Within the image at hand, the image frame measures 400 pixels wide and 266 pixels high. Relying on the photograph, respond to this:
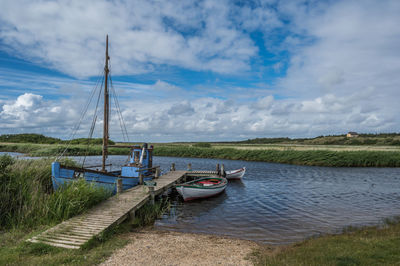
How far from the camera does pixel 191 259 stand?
8.25 meters

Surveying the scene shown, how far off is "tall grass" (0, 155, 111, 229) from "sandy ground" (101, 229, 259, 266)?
122 inches

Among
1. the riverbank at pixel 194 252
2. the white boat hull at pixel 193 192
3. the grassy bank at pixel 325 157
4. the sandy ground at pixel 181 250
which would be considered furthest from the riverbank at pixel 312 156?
the riverbank at pixel 194 252

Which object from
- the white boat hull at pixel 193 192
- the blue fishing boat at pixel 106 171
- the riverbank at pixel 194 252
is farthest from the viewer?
the white boat hull at pixel 193 192

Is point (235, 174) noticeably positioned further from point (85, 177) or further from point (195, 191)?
point (85, 177)

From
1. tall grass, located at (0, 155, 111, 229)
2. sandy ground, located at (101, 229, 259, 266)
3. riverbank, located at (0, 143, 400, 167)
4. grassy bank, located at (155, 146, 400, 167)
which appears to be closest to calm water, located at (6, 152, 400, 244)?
sandy ground, located at (101, 229, 259, 266)

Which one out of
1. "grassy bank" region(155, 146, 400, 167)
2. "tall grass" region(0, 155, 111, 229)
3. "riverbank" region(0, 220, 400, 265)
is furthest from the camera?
"grassy bank" region(155, 146, 400, 167)

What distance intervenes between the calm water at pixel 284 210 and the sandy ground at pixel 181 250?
1.67 metres

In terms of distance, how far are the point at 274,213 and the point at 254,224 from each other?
2.83 metres

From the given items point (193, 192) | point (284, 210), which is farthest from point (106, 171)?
point (284, 210)

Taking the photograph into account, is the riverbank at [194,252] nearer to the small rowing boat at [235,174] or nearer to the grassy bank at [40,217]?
the grassy bank at [40,217]

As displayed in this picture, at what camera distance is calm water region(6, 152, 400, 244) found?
12763 millimetres

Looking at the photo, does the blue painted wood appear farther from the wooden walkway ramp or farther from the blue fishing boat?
the wooden walkway ramp

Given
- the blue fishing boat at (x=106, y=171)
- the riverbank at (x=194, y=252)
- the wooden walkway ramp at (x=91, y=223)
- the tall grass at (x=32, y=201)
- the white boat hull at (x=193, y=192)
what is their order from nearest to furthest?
the riverbank at (x=194, y=252)
the wooden walkway ramp at (x=91, y=223)
the tall grass at (x=32, y=201)
the blue fishing boat at (x=106, y=171)
the white boat hull at (x=193, y=192)

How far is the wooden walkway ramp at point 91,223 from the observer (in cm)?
850
